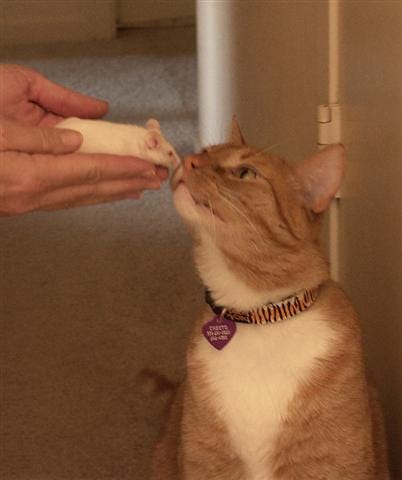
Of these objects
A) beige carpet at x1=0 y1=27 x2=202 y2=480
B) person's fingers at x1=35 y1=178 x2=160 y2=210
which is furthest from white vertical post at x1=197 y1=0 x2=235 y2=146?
person's fingers at x1=35 y1=178 x2=160 y2=210

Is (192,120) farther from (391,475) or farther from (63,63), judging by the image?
(391,475)

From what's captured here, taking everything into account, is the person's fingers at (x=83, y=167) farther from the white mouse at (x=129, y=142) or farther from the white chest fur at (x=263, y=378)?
the white chest fur at (x=263, y=378)

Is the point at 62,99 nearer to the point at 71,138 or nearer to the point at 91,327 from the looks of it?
the point at 71,138

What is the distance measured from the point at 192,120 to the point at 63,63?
736mm

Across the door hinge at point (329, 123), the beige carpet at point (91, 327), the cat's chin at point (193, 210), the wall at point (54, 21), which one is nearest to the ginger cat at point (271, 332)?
the cat's chin at point (193, 210)

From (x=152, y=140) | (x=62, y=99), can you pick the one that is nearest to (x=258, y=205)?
(x=152, y=140)

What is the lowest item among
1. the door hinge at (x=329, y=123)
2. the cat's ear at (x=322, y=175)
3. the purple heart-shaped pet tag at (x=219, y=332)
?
the purple heart-shaped pet tag at (x=219, y=332)

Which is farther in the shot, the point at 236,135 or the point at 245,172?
the point at 236,135

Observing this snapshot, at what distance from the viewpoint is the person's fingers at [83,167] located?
1159 mm

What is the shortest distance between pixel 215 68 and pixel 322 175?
1199 mm

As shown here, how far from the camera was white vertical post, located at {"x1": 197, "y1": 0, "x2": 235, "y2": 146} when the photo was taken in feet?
7.05

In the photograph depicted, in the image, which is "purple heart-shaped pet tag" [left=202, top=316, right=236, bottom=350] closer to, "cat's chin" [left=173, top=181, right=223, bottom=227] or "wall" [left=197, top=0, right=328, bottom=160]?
"cat's chin" [left=173, top=181, right=223, bottom=227]

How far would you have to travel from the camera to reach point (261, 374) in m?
1.20

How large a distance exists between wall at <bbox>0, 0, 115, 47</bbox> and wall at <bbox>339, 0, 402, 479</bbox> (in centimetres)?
223
